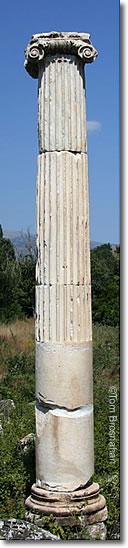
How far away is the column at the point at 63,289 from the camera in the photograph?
6.47 meters

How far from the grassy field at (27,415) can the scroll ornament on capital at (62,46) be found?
456 cm

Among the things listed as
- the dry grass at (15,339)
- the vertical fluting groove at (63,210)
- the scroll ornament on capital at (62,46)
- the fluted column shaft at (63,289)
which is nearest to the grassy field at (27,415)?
the dry grass at (15,339)

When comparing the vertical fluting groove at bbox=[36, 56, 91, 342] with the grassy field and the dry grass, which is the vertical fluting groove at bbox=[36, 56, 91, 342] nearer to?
the grassy field

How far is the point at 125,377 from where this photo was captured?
866cm

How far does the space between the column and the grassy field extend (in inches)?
22.7

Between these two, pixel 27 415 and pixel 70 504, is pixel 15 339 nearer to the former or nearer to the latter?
pixel 27 415

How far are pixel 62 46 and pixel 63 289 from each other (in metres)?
2.46

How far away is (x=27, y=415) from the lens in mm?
10625

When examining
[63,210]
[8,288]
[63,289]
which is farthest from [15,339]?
[63,210]

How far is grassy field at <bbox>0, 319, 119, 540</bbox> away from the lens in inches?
285

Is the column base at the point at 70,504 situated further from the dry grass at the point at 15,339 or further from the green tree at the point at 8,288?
the green tree at the point at 8,288

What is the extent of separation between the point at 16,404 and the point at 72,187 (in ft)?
20.3

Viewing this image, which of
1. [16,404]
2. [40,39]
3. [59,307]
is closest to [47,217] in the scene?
[59,307]

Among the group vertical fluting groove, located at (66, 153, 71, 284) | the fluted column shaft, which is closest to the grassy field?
Answer: the fluted column shaft
